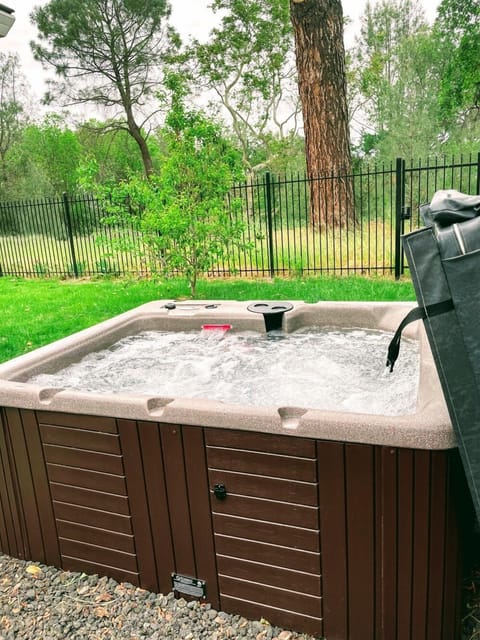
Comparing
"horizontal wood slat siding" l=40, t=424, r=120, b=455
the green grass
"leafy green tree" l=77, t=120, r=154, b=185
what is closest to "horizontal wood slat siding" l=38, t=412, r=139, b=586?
"horizontal wood slat siding" l=40, t=424, r=120, b=455

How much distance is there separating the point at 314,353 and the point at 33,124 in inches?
909

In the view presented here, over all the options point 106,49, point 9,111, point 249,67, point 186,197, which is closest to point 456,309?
point 186,197

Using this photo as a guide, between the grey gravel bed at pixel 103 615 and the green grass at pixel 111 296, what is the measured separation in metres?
2.80

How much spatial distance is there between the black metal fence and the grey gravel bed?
411cm

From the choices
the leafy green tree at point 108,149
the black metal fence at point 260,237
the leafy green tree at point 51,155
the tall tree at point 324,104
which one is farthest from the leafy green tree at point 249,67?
the tall tree at point 324,104

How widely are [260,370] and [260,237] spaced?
3.75 metres

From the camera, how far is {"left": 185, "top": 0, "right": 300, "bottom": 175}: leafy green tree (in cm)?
1641

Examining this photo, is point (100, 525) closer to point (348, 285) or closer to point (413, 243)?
point (413, 243)

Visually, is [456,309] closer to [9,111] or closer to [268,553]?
[268,553]

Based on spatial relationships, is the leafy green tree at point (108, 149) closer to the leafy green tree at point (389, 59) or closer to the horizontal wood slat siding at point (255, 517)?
the leafy green tree at point (389, 59)

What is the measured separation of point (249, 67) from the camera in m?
17.6

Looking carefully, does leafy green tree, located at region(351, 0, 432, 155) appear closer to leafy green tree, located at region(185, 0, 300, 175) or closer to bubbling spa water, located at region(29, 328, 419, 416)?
leafy green tree, located at region(185, 0, 300, 175)

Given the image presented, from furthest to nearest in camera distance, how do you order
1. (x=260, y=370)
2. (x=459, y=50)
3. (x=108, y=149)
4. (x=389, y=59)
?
(x=108, y=149) < (x=389, y=59) < (x=459, y=50) < (x=260, y=370)

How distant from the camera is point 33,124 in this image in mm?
22031
